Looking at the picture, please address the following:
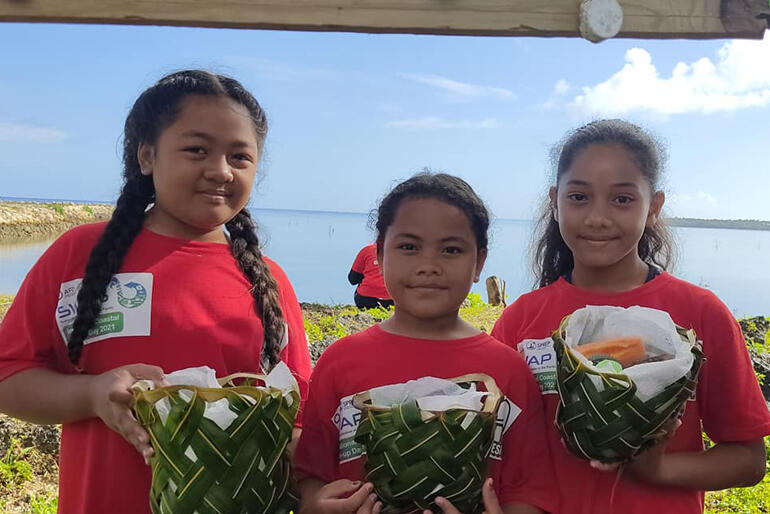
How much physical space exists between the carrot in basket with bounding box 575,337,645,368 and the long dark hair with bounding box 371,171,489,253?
419 millimetres

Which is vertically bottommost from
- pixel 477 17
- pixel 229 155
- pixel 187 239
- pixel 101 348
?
pixel 101 348

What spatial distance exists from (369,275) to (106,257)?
19.2 ft

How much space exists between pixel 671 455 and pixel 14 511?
3096 millimetres

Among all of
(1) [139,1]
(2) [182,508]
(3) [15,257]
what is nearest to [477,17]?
(1) [139,1]

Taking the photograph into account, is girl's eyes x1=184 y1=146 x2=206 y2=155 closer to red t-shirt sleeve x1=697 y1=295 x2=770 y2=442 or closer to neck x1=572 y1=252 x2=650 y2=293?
neck x1=572 y1=252 x2=650 y2=293

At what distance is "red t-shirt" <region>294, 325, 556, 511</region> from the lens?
1447 mm

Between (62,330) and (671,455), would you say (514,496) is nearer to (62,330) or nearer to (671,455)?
(671,455)

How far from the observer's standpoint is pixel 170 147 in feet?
5.19

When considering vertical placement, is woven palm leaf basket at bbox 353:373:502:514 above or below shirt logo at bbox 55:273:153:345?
below

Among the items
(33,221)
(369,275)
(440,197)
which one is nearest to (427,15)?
(440,197)

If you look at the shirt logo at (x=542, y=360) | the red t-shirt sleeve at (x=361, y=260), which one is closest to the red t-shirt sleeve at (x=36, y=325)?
the shirt logo at (x=542, y=360)

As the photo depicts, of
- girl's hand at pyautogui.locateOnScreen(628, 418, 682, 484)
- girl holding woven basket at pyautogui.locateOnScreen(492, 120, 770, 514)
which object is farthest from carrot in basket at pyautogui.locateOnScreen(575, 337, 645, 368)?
girl's hand at pyautogui.locateOnScreen(628, 418, 682, 484)

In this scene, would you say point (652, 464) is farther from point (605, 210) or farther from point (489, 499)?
point (605, 210)

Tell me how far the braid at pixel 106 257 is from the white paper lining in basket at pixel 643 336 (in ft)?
3.55
